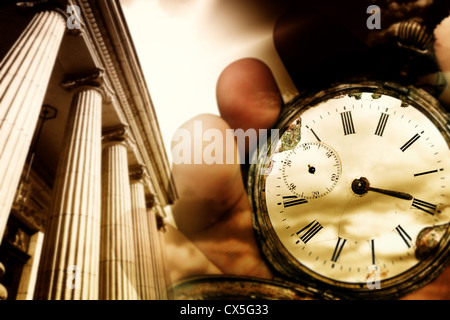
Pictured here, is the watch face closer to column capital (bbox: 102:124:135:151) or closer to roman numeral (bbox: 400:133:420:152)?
roman numeral (bbox: 400:133:420:152)

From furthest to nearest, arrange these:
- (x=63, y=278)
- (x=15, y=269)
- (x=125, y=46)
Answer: (x=15, y=269) → (x=125, y=46) → (x=63, y=278)

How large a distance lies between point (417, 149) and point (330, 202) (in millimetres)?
994

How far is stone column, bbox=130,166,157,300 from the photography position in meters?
6.18

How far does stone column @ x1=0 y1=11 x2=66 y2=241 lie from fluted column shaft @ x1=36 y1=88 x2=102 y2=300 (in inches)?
37.9

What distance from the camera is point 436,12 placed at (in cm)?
371

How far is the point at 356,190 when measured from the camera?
3004 millimetres

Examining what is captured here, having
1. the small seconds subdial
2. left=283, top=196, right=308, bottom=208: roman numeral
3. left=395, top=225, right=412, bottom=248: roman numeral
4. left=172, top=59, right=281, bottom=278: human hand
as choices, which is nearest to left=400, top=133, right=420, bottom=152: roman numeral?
the small seconds subdial

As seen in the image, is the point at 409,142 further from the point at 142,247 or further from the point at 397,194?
the point at 142,247

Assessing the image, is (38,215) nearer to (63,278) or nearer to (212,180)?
(63,278)
